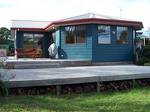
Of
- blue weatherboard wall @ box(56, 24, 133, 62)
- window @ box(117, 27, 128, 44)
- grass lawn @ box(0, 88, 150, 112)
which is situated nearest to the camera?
grass lawn @ box(0, 88, 150, 112)

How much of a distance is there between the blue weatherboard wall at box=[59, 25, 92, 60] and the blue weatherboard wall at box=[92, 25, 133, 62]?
287mm

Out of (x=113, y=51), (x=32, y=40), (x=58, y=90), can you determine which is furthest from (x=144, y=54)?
(x=58, y=90)

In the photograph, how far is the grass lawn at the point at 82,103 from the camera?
892 centimetres

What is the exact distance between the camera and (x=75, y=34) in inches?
872

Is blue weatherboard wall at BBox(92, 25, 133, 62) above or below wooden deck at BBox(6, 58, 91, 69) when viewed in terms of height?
above

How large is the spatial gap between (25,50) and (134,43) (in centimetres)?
768

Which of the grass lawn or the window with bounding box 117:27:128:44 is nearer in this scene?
the grass lawn

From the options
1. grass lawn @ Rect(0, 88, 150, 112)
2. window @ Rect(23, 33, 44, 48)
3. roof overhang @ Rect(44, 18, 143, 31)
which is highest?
roof overhang @ Rect(44, 18, 143, 31)

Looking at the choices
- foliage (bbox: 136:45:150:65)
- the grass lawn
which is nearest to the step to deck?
foliage (bbox: 136:45:150:65)

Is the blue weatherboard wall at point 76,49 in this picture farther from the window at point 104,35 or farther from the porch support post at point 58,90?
the porch support post at point 58,90

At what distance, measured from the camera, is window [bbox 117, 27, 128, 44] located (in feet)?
73.2

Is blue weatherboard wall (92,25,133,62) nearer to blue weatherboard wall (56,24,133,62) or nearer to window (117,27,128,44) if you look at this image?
blue weatherboard wall (56,24,133,62)

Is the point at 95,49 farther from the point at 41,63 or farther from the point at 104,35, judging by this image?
the point at 41,63

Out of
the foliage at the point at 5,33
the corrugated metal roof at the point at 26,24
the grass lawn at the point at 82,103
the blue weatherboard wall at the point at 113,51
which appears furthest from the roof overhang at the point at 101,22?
the foliage at the point at 5,33
